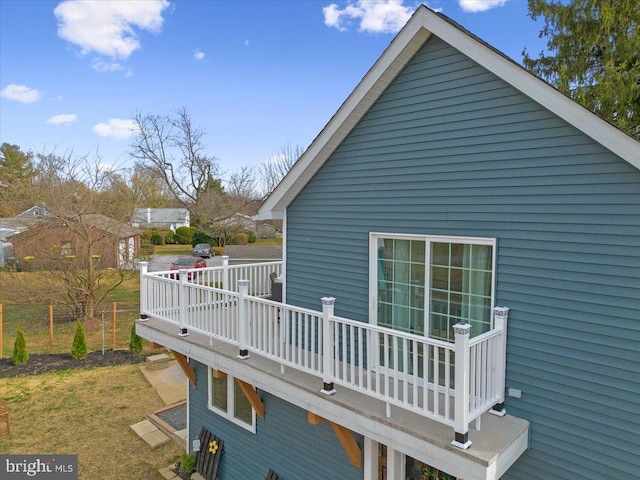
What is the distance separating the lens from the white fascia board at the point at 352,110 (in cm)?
467

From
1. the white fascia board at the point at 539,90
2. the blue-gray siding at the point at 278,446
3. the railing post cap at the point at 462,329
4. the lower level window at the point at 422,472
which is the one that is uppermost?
the white fascia board at the point at 539,90

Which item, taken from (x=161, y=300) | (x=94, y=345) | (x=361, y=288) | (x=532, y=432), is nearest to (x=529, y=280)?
(x=532, y=432)

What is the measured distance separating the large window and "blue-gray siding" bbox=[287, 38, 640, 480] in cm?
16

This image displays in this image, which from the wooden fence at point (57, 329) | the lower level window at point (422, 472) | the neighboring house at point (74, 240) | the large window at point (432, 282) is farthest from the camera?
the neighboring house at point (74, 240)

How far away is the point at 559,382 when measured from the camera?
3.82m

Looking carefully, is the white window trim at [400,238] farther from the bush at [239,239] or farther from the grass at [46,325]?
the bush at [239,239]

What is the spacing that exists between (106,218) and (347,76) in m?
13.3

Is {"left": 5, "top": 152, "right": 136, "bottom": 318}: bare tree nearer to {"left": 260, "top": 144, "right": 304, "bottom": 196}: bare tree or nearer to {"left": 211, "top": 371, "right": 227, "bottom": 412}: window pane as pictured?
{"left": 211, "top": 371, "right": 227, "bottom": 412}: window pane

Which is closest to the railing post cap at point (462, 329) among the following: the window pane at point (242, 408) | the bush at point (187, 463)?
the window pane at point (242, 408)

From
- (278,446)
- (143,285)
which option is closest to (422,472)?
(278,446)

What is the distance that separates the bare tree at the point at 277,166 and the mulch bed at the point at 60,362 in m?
24.7

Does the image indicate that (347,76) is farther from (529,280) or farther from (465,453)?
(465,453)

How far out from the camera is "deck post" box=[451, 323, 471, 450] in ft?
10.8

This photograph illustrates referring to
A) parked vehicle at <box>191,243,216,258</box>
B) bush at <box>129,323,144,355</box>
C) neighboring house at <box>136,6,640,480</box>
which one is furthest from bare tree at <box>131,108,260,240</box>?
neighboring house at <box>136,6,640,480</box>
